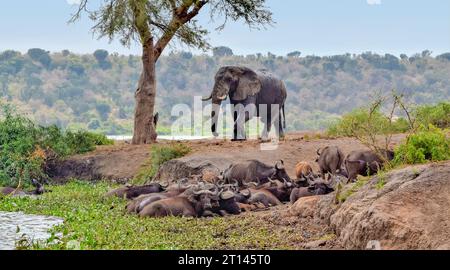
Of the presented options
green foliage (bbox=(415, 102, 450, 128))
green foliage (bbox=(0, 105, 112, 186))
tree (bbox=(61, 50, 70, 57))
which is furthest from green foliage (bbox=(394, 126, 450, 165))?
tree (bbox=(61, 50, 70, 57))

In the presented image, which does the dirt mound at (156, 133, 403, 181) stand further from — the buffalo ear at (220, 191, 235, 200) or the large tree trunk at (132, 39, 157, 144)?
the buffalo ear at (220, 191, 235, 200)

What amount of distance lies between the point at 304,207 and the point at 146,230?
261 centimetres

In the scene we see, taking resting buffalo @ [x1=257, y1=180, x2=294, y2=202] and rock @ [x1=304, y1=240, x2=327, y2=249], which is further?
resting buffalo @ [x1=257, y1=180, x2=294, y2=202]

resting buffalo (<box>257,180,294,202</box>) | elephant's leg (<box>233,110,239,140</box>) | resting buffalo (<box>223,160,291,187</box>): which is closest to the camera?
resting buffalo (<box>257,180,294,202</box>)

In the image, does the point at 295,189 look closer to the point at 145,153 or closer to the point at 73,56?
the point at 145,153

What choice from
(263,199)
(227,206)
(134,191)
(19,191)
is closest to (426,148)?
(227,206)

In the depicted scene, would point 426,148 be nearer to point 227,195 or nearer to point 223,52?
point 227,195

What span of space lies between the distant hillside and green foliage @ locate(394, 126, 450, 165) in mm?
63557

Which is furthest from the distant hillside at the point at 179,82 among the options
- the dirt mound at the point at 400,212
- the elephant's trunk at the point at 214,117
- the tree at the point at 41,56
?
the dirt mound at the point at 400,212

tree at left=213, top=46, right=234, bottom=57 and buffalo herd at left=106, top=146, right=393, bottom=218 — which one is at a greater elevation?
tree at left=213, top=46, right=234, bottom=57

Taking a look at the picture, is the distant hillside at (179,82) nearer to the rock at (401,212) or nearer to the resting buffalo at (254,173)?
the resting buffalo at (254,173)

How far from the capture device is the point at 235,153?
2512cm

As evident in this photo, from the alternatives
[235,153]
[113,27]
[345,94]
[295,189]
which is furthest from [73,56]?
[295,189]

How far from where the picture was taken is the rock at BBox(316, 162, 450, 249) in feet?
36.0
